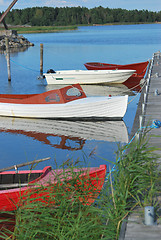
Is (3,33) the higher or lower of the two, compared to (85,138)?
higher

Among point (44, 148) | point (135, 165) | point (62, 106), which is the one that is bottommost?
point (44, 148)

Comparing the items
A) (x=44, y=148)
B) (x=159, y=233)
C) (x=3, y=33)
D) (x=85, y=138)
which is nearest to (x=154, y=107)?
(x=85, y=138)

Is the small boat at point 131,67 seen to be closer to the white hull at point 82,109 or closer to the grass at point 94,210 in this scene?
the white hull at point 82,109

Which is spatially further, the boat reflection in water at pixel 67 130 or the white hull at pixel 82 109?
the white hull at pixel 82 109

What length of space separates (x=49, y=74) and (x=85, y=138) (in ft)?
48.6

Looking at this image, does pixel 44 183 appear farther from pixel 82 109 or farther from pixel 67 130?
pixel 82 109

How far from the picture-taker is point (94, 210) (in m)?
5.88

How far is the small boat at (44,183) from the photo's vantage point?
21.8 ft

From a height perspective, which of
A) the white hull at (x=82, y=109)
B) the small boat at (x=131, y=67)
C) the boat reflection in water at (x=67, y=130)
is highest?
the small boat at (x=131, y=67)

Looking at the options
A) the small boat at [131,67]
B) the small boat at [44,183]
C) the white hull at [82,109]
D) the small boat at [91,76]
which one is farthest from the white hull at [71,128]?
the small boat at [131,67]

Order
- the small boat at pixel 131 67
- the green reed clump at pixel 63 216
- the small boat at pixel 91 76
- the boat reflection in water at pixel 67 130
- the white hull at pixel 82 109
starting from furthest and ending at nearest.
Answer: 1. the small boat at pixel 131 67
2. the small boat at pixel 91 76
3. the white hull at pixel 82 109
4. the boat reflection in water at pixel 67 130
5. the green reed clump at pixel 63 216

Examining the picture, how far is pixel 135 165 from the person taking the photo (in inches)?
257

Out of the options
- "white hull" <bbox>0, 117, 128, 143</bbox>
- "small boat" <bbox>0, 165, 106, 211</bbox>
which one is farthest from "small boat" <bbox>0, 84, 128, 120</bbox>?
"small boat" <bbox>0, 165, 106, 211</bbox>

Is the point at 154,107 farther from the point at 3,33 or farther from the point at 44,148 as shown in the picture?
the point at 3,33
